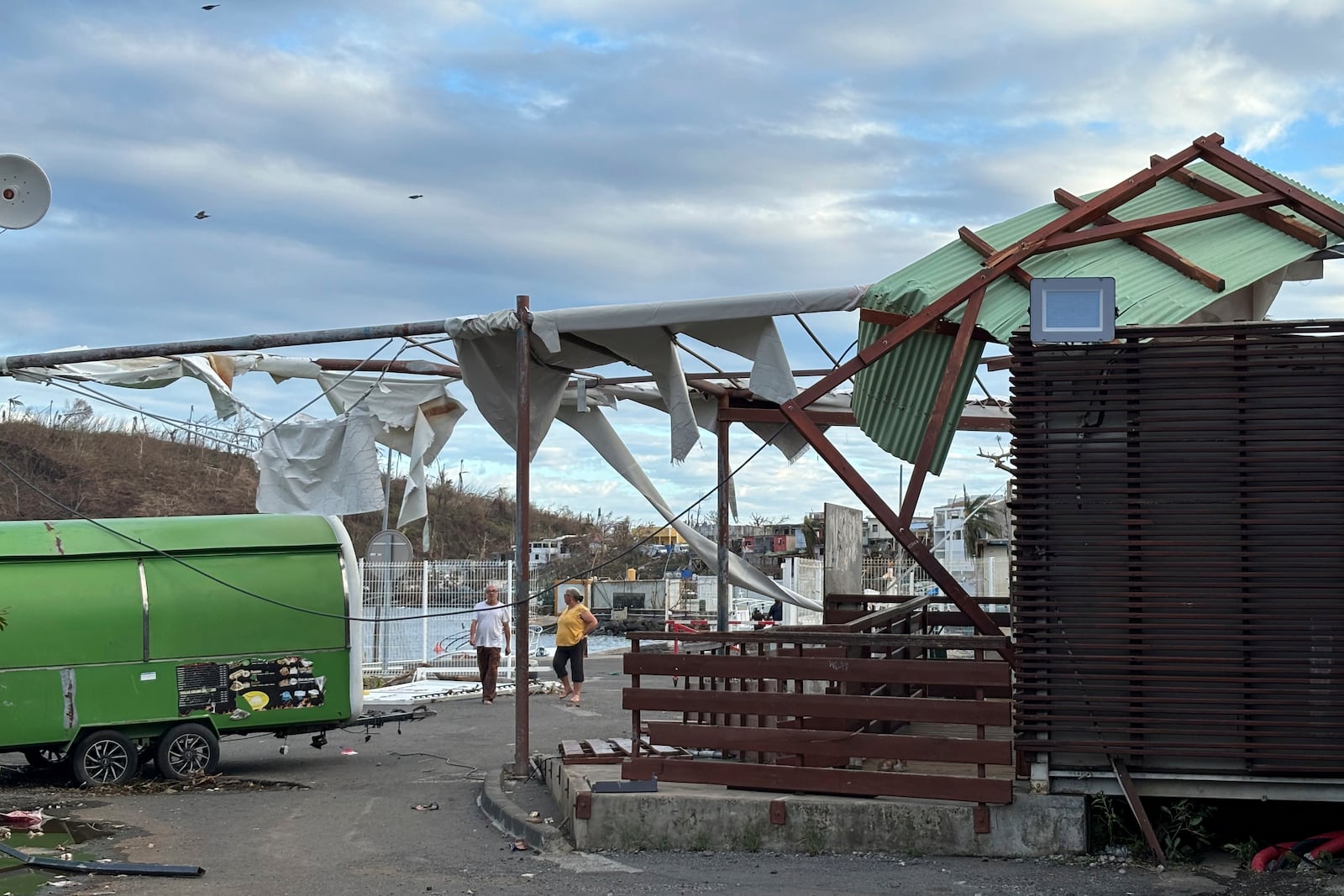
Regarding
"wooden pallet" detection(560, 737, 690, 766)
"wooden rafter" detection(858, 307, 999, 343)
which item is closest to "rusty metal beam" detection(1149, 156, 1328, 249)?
"wooden rafter" detection(858, 307, 999, 343)

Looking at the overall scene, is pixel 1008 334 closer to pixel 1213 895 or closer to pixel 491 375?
pixel 1213 895

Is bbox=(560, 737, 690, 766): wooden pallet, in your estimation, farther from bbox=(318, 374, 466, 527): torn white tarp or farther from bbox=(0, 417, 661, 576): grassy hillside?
bbox=(0, 417, 661, 576): grassy hillside

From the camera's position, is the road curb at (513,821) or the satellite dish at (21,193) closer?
the road curb at (513,821)

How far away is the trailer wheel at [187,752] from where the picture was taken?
522 inches

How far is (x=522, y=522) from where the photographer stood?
38.7ft

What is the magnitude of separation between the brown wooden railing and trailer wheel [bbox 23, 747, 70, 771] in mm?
6675

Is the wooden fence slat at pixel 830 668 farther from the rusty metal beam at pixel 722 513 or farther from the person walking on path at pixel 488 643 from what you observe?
the person walking on path at pixel 488 643

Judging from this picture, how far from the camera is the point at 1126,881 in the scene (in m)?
7.95

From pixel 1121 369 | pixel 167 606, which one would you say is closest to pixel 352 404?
pixel 167 606

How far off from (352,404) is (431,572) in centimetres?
1370

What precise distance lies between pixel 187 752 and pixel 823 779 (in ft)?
24.6

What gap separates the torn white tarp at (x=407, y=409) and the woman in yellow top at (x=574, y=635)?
19.2 feet

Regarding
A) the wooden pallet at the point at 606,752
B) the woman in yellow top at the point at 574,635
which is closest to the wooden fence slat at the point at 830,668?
the wooden pallet at the point at 606,752

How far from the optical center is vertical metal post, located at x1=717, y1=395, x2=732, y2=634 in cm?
1398
